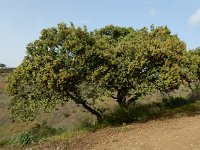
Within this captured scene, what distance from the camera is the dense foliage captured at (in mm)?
14492

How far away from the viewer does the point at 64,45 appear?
14.5 m

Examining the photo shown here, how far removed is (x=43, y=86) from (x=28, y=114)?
1.39 m

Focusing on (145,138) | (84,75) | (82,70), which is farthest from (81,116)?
(145,138)

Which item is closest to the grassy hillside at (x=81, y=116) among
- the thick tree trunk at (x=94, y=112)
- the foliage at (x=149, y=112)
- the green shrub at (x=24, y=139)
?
the foliage at (x=149, y=112)

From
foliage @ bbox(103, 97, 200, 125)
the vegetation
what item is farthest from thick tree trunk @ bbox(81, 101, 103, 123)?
foliage @ bbox(103, 97, 200, 125)

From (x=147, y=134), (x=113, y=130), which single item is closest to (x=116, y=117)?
(x=113, y=130)

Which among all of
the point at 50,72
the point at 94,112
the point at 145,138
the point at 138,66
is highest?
the point at 138,66

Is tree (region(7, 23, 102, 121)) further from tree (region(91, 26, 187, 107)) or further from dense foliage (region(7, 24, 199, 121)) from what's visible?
tree (region(91, 26, 187, 107))

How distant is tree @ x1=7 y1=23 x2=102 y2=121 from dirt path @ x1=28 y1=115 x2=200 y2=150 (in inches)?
87.0

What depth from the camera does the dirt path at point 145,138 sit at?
11.7 m

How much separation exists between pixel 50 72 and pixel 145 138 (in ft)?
13.8

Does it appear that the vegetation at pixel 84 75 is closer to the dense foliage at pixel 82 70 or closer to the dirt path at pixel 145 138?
the dense foliage at pixel 82 70

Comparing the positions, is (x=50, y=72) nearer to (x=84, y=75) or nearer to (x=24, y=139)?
(x=84, y=75)

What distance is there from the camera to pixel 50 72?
550 inches
